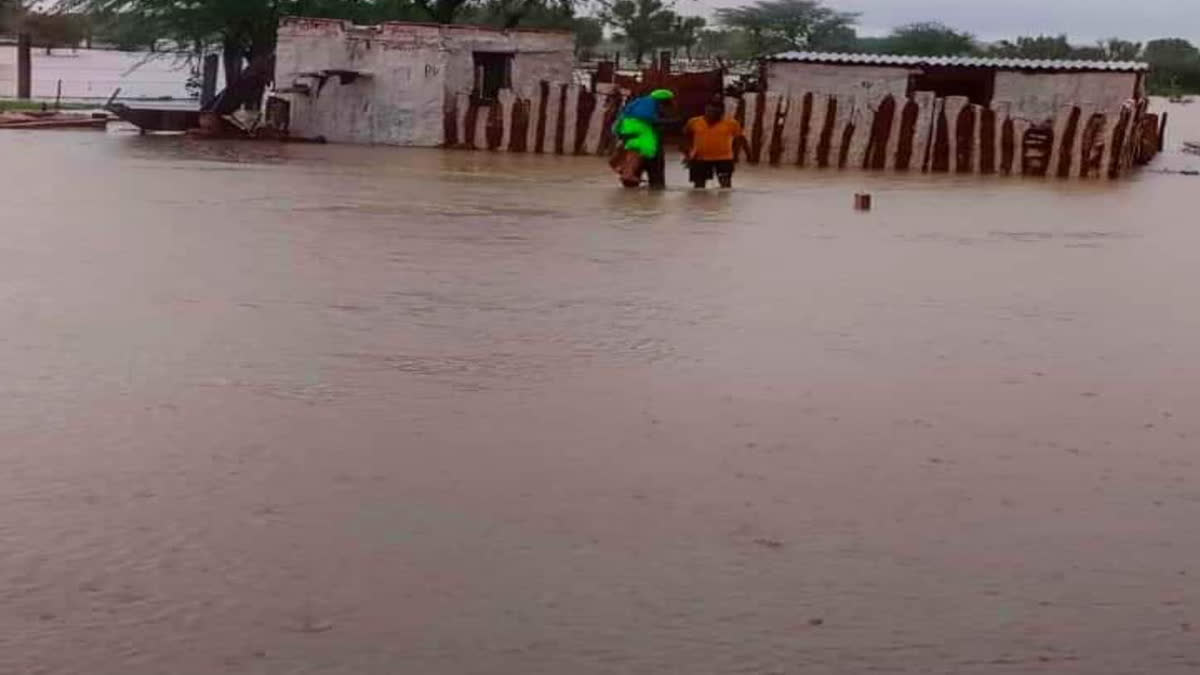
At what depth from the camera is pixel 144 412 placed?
7055 mm

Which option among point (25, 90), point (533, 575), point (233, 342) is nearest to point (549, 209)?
point (233, 342)

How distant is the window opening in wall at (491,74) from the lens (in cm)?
3156

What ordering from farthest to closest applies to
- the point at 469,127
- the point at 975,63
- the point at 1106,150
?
1. the point at 975,63
2. the point at 469,127
3. the point at 1106,150

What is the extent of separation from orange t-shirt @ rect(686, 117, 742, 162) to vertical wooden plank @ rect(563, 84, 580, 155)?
8.47 m

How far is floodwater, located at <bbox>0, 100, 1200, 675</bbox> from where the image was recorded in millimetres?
4633

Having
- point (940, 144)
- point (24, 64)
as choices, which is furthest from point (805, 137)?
point (24, 64)

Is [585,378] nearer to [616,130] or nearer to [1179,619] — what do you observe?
[1179,619]

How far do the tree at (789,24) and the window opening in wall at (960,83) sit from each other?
3468cm

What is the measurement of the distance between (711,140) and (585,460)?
1520cm

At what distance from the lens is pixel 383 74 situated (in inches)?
1216

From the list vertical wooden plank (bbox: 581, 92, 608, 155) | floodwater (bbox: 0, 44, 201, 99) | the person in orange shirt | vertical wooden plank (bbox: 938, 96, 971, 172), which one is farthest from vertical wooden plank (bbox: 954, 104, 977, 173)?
floodwater (bbox: 0, 44, 201, 99)

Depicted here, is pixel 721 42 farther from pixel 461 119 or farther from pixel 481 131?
pixel 481 131

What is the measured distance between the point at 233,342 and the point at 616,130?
13.2m

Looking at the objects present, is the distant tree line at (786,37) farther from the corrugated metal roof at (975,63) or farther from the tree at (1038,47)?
the corrugated metal roof at (975,63)
